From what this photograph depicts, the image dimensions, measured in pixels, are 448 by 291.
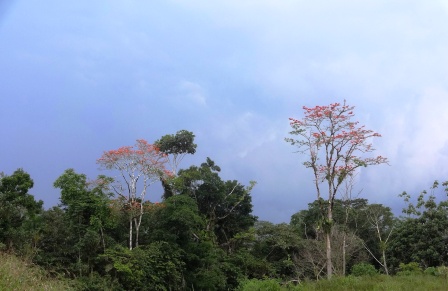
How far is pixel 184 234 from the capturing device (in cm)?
Answer: 1881

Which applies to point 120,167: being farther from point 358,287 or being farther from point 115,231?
point 358,287

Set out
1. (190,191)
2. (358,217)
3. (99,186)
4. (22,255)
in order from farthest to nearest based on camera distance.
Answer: (358,217)
(190,191)
(99,186)
(22,255)

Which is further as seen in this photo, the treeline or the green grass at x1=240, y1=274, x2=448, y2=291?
the treeline

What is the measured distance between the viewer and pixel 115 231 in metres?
18.1

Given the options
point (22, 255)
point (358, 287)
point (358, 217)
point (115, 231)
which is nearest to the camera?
point (358, 287)

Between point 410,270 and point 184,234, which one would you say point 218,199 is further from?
point 410,270

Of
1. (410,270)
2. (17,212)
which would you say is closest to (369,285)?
(410,270)

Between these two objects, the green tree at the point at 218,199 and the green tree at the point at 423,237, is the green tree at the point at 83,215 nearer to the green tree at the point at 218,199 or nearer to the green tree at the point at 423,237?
the green tree at the point at 218,199

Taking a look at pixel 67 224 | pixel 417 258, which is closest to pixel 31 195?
pixel 67 224

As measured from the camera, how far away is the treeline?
1538cm

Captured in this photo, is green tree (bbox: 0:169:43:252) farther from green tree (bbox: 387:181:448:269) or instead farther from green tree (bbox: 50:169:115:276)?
green tree (bbox: 387:181:448:269)

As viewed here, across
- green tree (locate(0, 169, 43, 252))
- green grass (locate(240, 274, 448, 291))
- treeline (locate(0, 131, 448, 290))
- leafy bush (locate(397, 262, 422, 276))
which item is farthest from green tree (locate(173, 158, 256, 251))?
green grass (locate(240, 274, 448, 291))

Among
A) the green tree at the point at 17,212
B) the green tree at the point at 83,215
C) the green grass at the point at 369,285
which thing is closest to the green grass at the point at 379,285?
the green grass at the point at 369,285

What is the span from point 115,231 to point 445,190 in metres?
17.1
